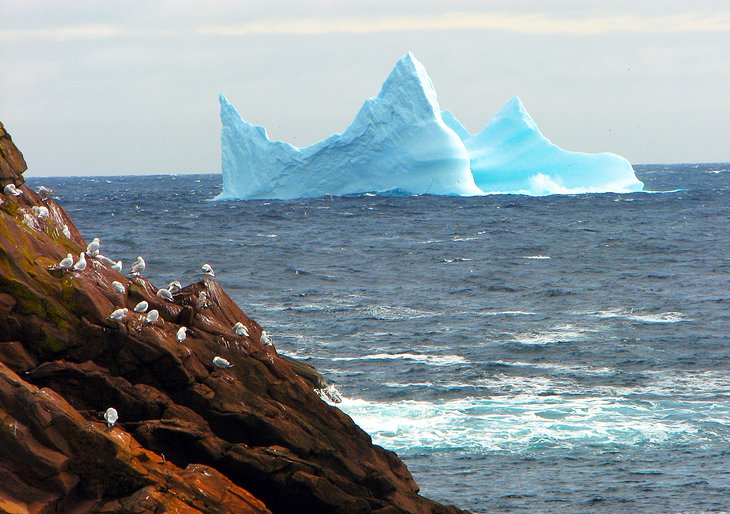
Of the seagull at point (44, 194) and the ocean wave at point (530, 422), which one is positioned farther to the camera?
the ocean wave at point (530, 422)

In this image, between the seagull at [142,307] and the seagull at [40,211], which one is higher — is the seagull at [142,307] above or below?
below

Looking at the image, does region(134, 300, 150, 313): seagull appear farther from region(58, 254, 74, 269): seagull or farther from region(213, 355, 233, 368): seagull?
region(213, 355, 233, 368): seagull

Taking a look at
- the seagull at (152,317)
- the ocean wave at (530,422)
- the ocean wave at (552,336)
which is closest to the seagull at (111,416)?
the seagull at (152,317)

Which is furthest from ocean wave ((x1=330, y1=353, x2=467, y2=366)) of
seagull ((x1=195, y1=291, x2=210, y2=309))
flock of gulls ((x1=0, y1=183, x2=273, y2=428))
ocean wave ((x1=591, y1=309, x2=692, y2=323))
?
seagull ((x1=195, y1=291, x2=210, y2=309))

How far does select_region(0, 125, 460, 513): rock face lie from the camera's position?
8766mm

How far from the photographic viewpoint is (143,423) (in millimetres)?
9719

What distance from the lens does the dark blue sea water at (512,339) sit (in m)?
14.1

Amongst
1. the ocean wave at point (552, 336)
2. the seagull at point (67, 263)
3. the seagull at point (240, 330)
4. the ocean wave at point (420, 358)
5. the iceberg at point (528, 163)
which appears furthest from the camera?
the iceberg at point (528, 163)

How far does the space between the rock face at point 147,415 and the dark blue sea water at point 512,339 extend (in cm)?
290

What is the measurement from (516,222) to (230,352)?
43.5 metres

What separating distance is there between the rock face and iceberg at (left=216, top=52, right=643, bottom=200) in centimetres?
4397

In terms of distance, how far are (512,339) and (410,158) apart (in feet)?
118

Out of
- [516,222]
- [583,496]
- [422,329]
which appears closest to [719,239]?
[516,222]

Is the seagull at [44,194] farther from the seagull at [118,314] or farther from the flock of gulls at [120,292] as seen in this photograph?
the seagull at [118,314]
